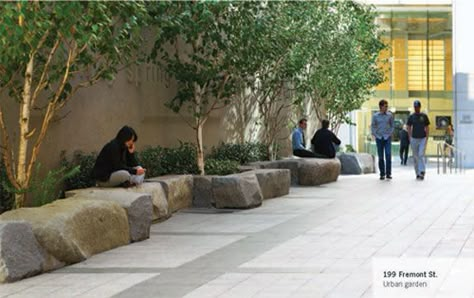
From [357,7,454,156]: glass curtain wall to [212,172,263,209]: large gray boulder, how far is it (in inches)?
958

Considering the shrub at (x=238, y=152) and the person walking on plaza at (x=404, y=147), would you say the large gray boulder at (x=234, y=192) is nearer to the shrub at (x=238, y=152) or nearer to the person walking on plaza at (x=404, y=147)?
the shrub at (x=238, y=152)

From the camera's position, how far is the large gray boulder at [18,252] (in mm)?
9094

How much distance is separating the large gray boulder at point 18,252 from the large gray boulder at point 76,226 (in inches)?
8.1

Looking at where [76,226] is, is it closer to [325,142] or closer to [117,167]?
[117,167]

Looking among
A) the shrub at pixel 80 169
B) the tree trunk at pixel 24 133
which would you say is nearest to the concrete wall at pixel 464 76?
the shrub at pixel 80 169

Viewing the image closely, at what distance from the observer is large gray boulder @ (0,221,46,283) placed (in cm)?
909

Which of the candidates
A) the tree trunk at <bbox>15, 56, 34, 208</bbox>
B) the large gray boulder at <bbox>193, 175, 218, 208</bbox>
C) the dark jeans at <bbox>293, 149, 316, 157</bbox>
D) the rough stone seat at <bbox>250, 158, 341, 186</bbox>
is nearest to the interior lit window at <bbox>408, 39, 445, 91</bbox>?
the dark jeans at <bbox>293, 149, 316, 157</bbox>

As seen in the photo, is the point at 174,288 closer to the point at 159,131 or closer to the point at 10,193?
the point at 10,193

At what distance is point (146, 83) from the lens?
1789 centimetres

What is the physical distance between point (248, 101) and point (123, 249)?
12.7 meters

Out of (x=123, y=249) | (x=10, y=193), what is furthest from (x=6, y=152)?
(x=123, y=249)

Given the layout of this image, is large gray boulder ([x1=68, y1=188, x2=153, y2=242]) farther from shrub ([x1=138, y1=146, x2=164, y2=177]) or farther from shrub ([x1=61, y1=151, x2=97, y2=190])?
shrub ([x1=138, y1=146, x2=164, y2=177])

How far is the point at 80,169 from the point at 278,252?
16.4 feet

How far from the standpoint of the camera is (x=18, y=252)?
Result: 30.5 ft
